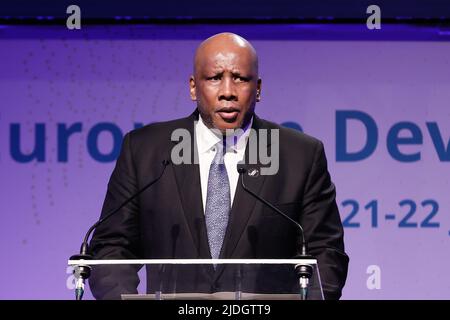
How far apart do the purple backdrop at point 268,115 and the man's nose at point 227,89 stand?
4.31 feet

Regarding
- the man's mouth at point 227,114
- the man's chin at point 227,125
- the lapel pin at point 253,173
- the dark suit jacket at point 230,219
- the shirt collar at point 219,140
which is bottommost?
the dark suit jacket at point 230,219

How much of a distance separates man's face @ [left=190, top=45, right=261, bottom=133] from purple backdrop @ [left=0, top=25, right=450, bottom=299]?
1281 mm

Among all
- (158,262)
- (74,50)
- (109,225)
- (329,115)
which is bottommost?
(158,262)

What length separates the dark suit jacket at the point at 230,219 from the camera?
9.84 ft

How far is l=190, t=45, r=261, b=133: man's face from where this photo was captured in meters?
3.12

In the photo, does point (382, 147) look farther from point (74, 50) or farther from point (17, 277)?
point (17, 277)

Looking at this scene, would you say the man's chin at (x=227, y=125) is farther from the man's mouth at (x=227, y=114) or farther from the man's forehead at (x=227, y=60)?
the man's forehead at (x=227, y=60)

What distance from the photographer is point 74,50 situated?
4484mm

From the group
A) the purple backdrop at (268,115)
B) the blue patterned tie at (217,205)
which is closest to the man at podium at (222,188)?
the blue patterned tie at (217,205)

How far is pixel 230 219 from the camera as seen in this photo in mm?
3018

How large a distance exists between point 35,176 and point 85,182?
231mm

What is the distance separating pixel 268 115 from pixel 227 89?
136cm

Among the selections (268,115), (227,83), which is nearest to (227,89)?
(227,83)
